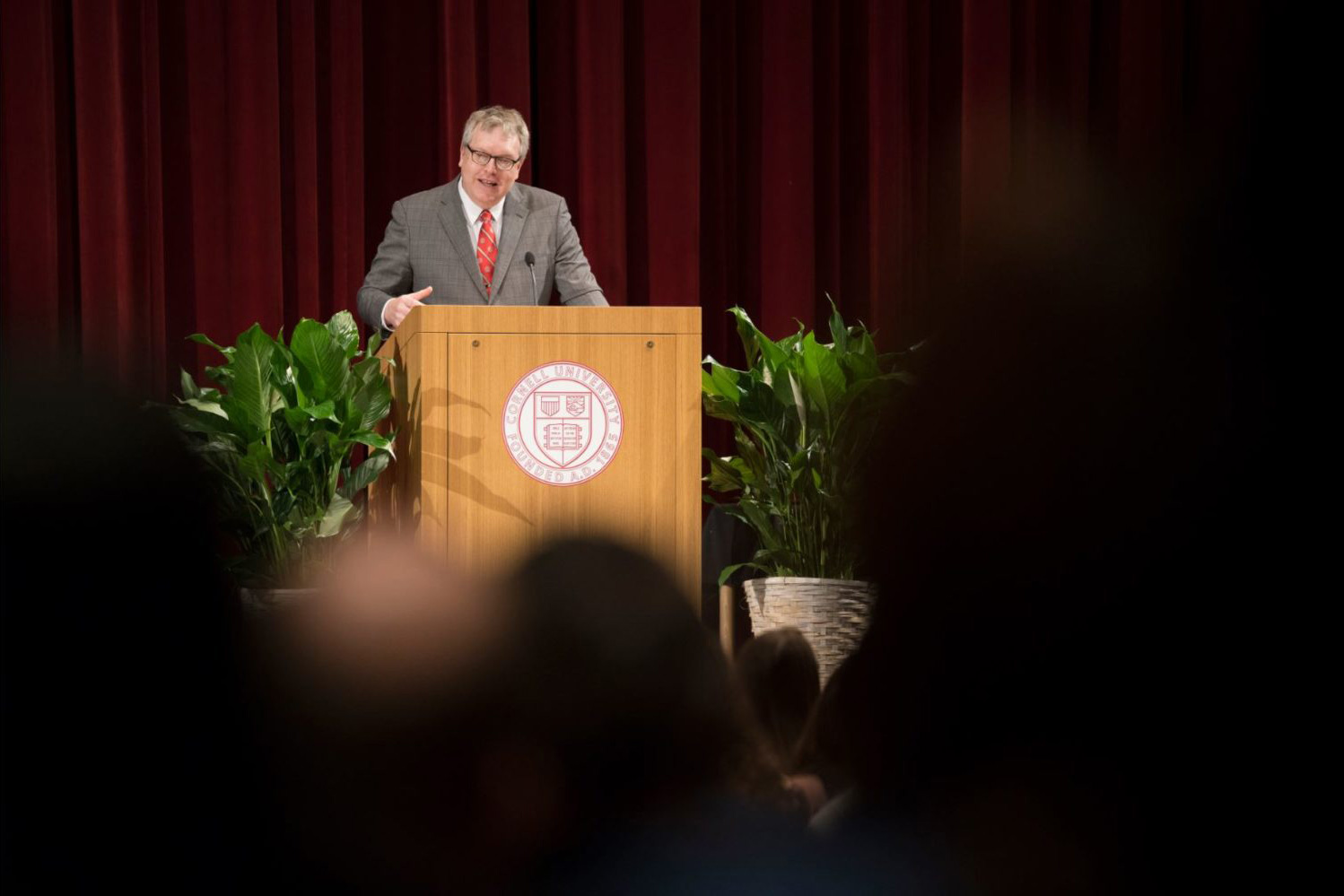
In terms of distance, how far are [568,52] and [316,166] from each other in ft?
2.99

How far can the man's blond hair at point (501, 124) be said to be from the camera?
3418 millimetres

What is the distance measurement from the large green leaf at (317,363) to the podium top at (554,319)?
142mm

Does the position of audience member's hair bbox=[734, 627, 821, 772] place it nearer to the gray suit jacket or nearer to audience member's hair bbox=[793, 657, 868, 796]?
audience member's hair bbox=[793, 657, 868, 796]

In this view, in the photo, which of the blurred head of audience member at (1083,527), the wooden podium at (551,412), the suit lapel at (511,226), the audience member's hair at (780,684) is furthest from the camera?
the suit lapel at (511,226)

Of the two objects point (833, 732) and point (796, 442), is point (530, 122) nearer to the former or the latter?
point (796, 442)

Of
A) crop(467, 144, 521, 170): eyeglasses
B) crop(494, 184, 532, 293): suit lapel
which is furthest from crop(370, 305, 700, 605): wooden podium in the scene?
crop(467, 144, 521, 170): eyeglasses

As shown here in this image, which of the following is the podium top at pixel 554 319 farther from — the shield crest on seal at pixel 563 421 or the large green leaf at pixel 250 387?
the large green leaf at pixel 250 387

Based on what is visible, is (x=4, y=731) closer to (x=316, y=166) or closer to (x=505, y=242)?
(x=505, y=242)

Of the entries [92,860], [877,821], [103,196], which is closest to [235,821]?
[92,860]

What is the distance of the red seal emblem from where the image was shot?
76.4 inches

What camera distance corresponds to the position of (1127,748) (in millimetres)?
311

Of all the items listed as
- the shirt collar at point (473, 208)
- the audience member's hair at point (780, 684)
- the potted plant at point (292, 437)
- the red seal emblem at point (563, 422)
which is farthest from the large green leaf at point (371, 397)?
the audience member's hair at point (780, 684)

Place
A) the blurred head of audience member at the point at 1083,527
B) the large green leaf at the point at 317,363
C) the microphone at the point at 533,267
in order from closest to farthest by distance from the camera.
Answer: the blurred head of audience member at the point at 1083,527 < the large green leaf at the point at 317,363 < the microphone at the point at 533,267

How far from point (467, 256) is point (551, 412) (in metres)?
1.49
